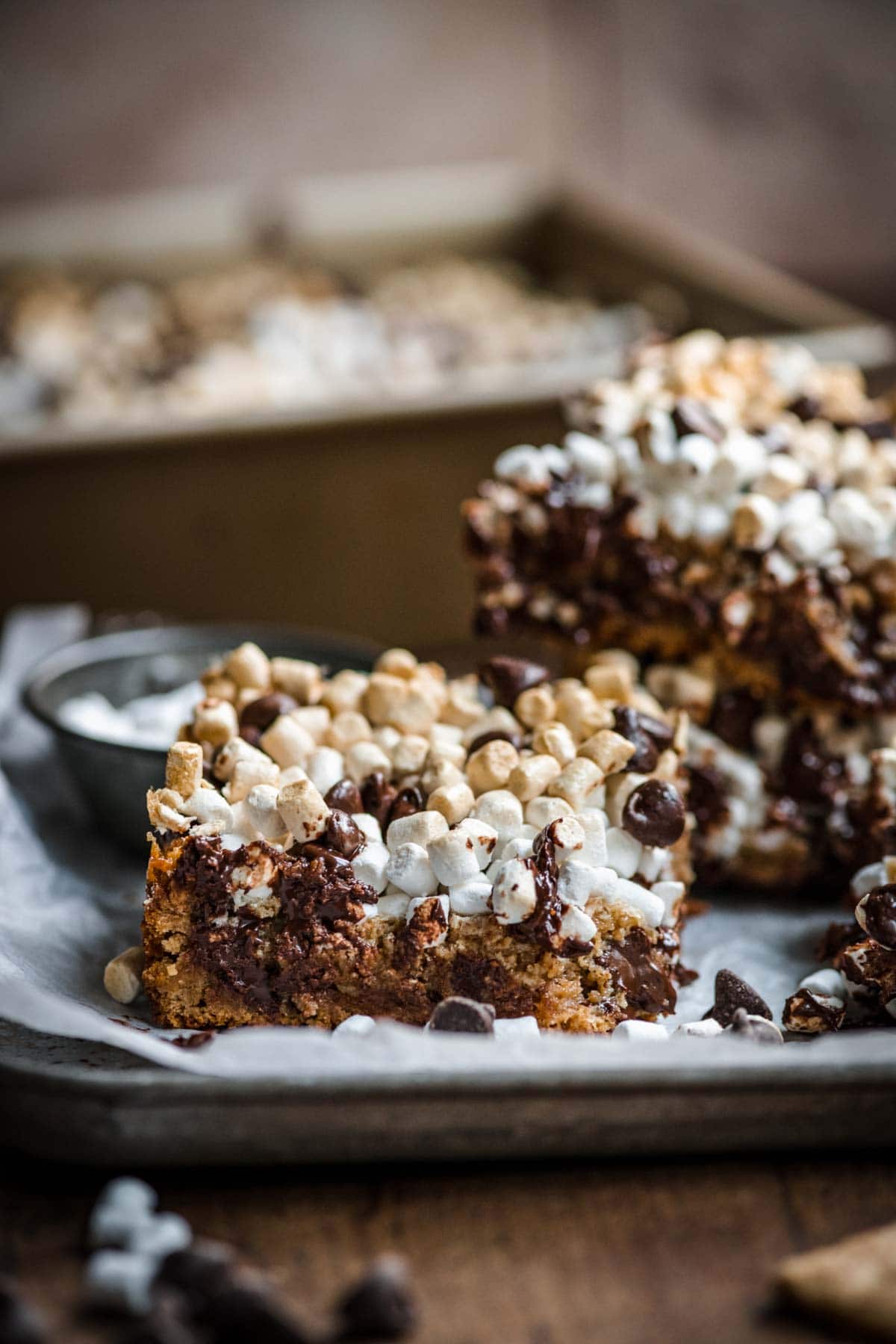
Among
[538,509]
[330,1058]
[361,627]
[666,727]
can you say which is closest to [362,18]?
[361,627]

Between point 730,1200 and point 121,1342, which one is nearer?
point 121,1342

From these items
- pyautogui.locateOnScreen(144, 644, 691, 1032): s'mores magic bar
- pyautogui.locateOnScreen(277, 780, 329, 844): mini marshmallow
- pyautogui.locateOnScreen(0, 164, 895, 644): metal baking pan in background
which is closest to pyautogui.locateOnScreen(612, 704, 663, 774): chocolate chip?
pyautogui.locateOnScreen(144, 644, 691, 1032): s'mores magic bar

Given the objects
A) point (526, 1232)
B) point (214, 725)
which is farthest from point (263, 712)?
point (526, 1232)

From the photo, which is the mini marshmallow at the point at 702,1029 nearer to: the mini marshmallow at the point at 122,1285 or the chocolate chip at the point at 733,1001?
the chocolate chip at the point at 733,1001

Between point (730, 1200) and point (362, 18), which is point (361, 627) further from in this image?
point (362, 18)

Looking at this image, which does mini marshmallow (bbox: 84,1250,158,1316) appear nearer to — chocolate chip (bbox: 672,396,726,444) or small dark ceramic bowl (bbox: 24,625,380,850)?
small dark ceramic bowl (bbox: 24,625,380,850)

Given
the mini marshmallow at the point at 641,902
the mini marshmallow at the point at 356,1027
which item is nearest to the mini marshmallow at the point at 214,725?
the mini marshmallow at the point at 356,1027
